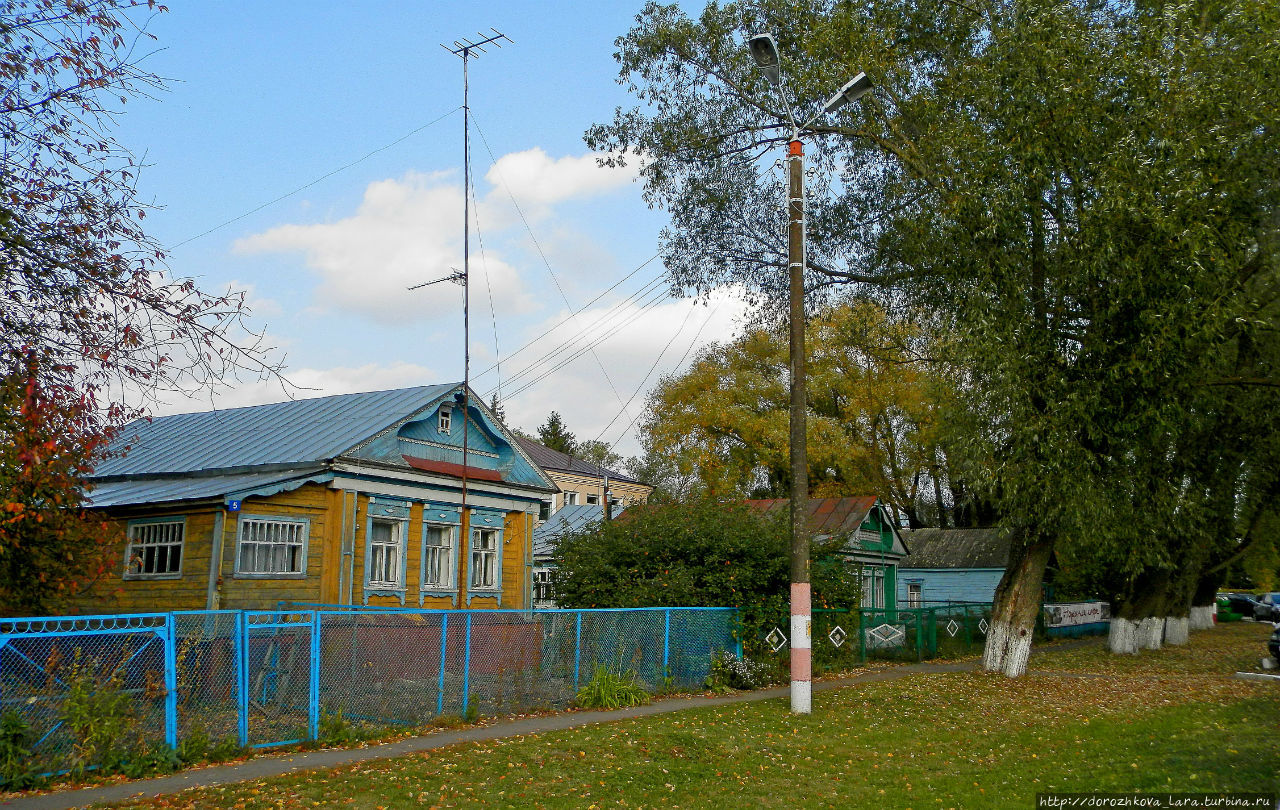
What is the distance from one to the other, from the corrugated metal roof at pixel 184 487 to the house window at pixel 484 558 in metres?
4.96

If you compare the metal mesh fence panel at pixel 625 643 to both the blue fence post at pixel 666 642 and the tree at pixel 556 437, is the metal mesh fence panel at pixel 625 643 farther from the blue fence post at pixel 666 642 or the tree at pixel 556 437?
the tree at pixel 556 437

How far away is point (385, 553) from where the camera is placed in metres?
20.1

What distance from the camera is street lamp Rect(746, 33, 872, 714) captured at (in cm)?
1398

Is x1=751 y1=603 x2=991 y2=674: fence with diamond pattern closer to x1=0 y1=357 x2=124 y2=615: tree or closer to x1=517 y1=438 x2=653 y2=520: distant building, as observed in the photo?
x1=0 y1=357 x2=124 y2=615: tree

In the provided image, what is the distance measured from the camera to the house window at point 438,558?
21.3 m

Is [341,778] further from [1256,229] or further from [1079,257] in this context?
[1256,229]

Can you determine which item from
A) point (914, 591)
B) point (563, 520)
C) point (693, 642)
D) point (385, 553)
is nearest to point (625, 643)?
point (693, 642)

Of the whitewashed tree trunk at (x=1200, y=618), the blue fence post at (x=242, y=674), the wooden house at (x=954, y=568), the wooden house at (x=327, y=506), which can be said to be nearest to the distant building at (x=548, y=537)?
the wooden house at (x=327, y=506)

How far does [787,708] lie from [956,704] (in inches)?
114

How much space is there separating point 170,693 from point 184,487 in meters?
10.0

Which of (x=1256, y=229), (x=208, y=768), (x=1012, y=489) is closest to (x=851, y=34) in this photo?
(x=1256, y=229)

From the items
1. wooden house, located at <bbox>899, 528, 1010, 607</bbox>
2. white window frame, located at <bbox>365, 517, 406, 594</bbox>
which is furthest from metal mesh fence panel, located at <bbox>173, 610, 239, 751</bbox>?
wooden house, located at <bbox>899, 528, 1010, 607</bbox>

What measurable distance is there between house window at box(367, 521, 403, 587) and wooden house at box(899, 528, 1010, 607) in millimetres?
25760

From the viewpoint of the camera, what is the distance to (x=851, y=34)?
18531 millimetres
